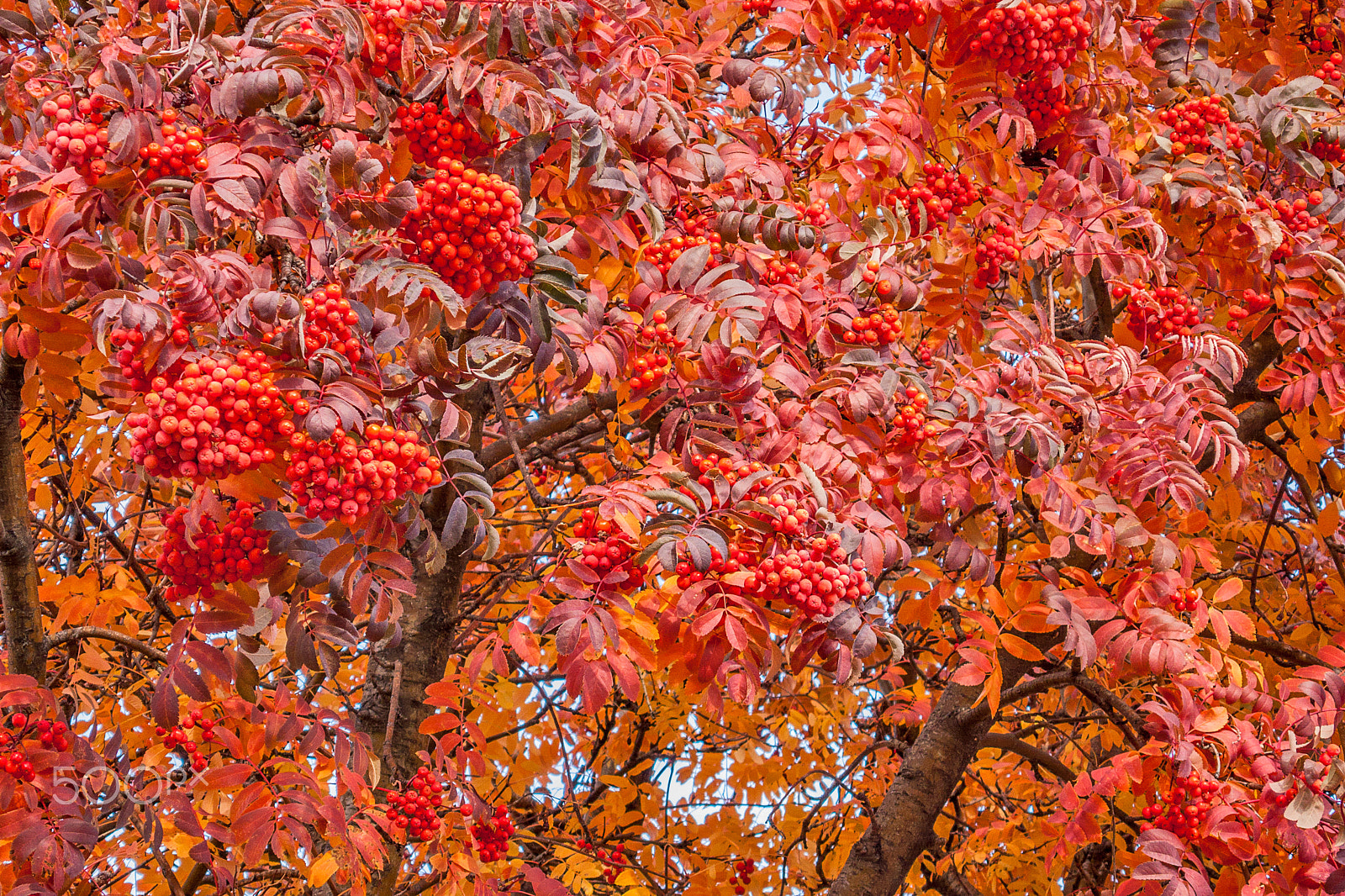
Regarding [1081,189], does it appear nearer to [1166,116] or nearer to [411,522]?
[1166,116]

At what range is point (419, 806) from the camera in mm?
3254

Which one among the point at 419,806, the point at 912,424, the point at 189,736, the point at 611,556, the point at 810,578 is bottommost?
the point at 189,736

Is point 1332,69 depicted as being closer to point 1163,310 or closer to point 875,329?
point 1163,310

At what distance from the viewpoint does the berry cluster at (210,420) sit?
188 centimetres

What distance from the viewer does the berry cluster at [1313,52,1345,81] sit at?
3.87 m

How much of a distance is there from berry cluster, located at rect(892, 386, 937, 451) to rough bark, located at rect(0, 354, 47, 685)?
2348mm

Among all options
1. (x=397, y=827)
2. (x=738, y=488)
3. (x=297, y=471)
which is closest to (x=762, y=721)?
(x=397, y=827)

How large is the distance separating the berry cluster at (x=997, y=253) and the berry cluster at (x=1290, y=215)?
0.93 meters

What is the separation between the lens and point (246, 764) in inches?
111

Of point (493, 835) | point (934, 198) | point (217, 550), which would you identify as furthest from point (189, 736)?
point (934, 198)

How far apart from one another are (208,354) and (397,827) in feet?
5.60

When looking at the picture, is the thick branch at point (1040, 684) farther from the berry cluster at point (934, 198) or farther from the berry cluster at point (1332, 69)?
the berry cluster at point (1332, 69)

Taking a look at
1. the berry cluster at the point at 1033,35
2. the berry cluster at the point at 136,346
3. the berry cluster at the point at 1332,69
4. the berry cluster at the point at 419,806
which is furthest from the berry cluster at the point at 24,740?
the berry cluster at the point at 1332,69

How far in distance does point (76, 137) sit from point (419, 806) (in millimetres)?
2075
